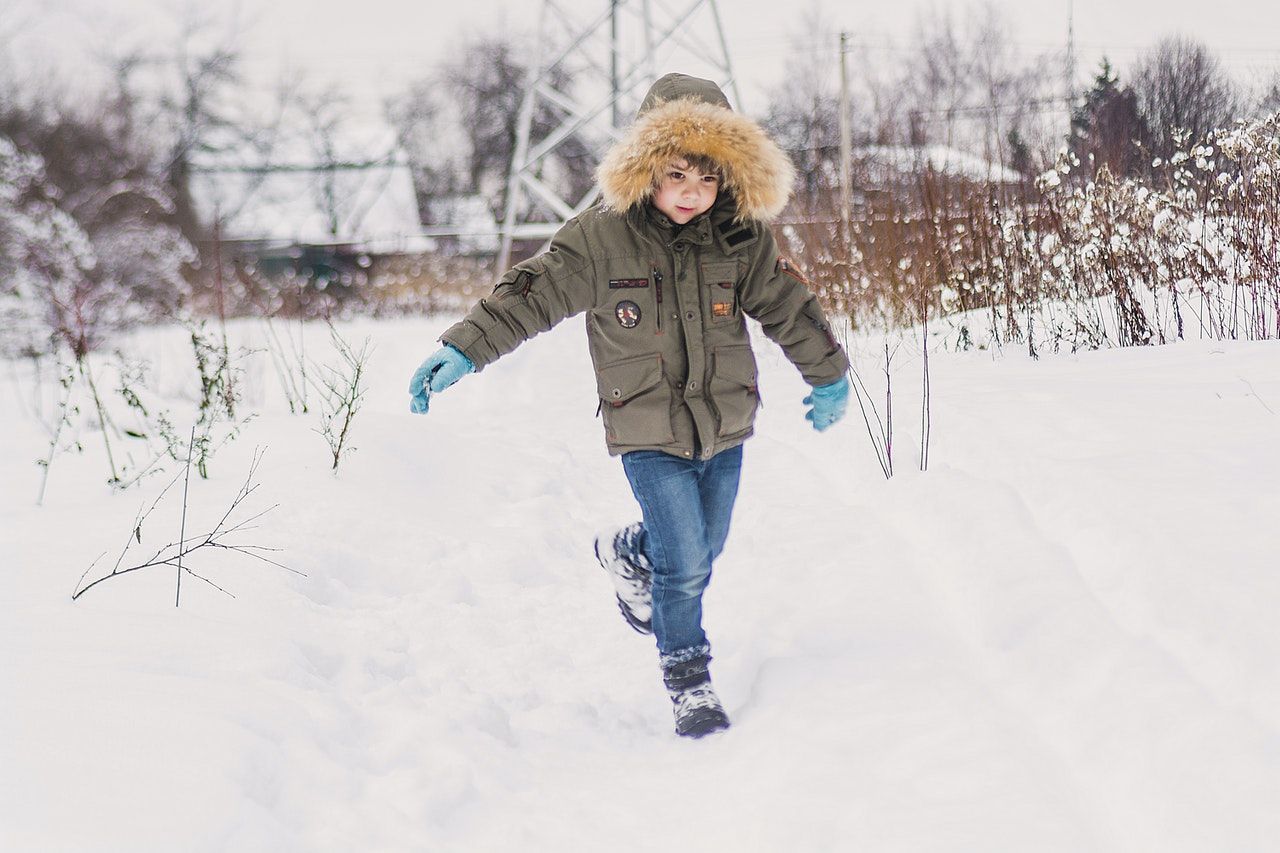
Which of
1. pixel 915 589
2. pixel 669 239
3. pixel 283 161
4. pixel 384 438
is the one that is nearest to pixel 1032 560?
pixel 915 589

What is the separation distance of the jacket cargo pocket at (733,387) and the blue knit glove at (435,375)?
2.11 ft

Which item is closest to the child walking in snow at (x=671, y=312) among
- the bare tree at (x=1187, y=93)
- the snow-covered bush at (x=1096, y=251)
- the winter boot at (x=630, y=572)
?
the winter boot at (x=630, y=572)

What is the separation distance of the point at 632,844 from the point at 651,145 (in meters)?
1.66

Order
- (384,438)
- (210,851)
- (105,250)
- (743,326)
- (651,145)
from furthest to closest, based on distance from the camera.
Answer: (105,250) < (384,438) < (743,326) < (651,145) < (210,851)

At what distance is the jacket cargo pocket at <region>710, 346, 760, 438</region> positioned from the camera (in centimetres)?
254

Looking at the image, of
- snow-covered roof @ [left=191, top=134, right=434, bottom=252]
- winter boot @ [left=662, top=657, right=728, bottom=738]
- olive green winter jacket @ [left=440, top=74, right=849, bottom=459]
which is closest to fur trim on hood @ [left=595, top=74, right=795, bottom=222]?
olive green winter jacket @ [left=440, top=74, right=849, bottom=459]

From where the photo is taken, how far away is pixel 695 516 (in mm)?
2570

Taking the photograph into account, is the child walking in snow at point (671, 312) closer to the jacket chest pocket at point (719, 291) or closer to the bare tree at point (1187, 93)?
the jacket chest pocket at point (719, 291)

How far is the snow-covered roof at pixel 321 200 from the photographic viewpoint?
109ft

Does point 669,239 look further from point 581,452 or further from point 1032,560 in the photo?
point 581,452

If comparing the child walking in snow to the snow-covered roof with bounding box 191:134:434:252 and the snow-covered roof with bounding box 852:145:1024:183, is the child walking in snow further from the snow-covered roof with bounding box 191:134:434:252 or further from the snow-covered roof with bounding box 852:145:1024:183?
the snow-covered roof with bounding box 191:134:434:252

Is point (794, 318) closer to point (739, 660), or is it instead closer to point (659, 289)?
point (659, 289)

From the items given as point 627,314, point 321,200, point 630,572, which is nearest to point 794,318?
point 627,314

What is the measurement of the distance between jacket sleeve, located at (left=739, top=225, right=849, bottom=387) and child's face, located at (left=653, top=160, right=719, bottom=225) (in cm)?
22
